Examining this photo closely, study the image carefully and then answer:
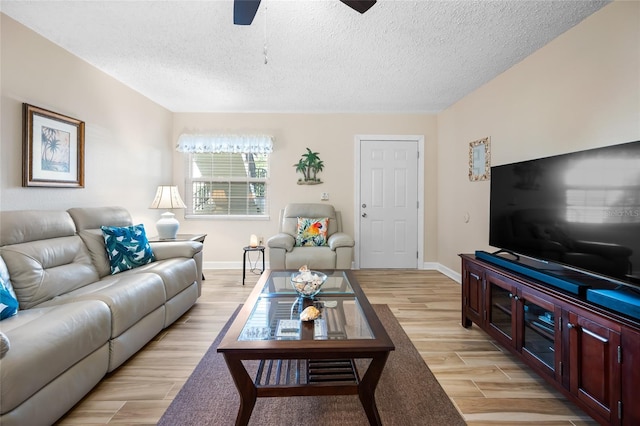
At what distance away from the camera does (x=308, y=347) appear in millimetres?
1288

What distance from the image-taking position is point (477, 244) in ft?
10.9

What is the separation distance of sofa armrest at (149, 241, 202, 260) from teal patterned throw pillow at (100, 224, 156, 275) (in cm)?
10

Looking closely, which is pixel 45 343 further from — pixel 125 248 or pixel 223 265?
pixel 223 265

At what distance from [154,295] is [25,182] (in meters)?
1.31

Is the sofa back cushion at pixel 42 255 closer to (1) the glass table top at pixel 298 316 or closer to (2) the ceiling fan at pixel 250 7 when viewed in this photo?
(1) the glass table top at pixel 298 316

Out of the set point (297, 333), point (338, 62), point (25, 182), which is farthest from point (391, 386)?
point (25, 182)

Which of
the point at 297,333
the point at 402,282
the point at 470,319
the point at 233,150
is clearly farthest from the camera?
the point at 233,150

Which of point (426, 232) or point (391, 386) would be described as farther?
point (426, 232)

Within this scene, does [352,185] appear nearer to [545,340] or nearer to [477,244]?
[477,244]

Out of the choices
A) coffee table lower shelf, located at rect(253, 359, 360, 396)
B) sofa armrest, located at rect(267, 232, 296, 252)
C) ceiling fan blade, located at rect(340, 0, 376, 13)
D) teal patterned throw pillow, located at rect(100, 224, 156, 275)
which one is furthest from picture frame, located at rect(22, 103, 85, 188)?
ceiling fan blade, located at rect(340, 0, 376, 13)

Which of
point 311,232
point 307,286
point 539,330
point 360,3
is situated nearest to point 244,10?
point 360,3

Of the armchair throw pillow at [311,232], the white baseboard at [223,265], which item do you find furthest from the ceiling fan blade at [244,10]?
the white baseboard at [223,265]

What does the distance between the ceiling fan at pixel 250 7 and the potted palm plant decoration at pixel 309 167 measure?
2.62 meters

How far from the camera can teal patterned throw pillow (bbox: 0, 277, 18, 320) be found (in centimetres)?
153
